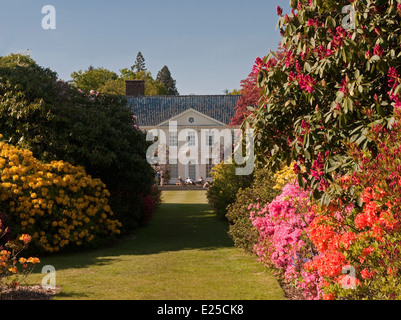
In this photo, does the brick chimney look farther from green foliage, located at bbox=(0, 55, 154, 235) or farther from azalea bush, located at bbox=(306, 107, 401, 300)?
azalea bush, located at bbox=(306, 107, 401, 300)

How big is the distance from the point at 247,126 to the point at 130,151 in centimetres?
799

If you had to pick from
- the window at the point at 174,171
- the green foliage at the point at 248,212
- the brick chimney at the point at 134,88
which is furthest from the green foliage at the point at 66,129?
the brick chimney at the point at 134,88

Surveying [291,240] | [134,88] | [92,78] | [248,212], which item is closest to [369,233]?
[291,240]

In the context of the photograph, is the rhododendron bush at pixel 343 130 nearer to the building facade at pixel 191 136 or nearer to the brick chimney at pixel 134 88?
the building facade at pixel 191 136

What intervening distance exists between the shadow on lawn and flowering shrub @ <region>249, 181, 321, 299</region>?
132 inches

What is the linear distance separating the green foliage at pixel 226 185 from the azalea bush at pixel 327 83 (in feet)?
35.6

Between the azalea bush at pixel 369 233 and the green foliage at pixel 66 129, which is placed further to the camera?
the green foliage at pixel 66 129

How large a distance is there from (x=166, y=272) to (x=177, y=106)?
4557 centimetres

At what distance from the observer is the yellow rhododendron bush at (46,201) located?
11234 millimetres

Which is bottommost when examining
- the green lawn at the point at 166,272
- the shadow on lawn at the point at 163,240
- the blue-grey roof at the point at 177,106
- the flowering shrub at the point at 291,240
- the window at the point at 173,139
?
the shadow on lawn at the point at 163,240

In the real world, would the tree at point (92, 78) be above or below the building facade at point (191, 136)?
above

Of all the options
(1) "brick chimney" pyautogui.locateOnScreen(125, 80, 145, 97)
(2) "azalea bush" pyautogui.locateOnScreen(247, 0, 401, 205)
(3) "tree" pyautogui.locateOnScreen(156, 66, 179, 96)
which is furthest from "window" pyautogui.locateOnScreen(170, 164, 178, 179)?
(3) "tree" pyautogui.locateOnScreen(156, 66, 179, 96)

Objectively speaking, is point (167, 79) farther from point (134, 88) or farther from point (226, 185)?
point (226, 185)

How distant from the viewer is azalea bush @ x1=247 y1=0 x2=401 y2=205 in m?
5.56
